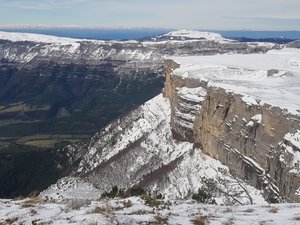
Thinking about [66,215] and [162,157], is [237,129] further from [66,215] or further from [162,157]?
[66,215]

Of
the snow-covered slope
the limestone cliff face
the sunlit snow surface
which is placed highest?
the sunlit snow surface

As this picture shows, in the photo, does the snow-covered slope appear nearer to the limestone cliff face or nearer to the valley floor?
the limestone cliff face

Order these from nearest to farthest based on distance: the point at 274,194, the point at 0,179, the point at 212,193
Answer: the point at 274,194 → the point at 212,193 → the point at 0,179

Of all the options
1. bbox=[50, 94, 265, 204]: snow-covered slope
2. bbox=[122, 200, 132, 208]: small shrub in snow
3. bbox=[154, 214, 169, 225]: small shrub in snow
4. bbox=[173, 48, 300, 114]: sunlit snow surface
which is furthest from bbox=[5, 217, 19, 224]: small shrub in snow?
bbox=[173, 48, 300, 114]: sunlit snow surface

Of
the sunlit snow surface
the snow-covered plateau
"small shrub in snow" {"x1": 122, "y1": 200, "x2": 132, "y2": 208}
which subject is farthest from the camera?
the sunlit snow surface

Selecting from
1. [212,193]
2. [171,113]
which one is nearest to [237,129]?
[212,193]

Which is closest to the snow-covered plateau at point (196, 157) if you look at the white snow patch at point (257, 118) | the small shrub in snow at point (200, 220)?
the small shrub in snow at point (200, 220)
